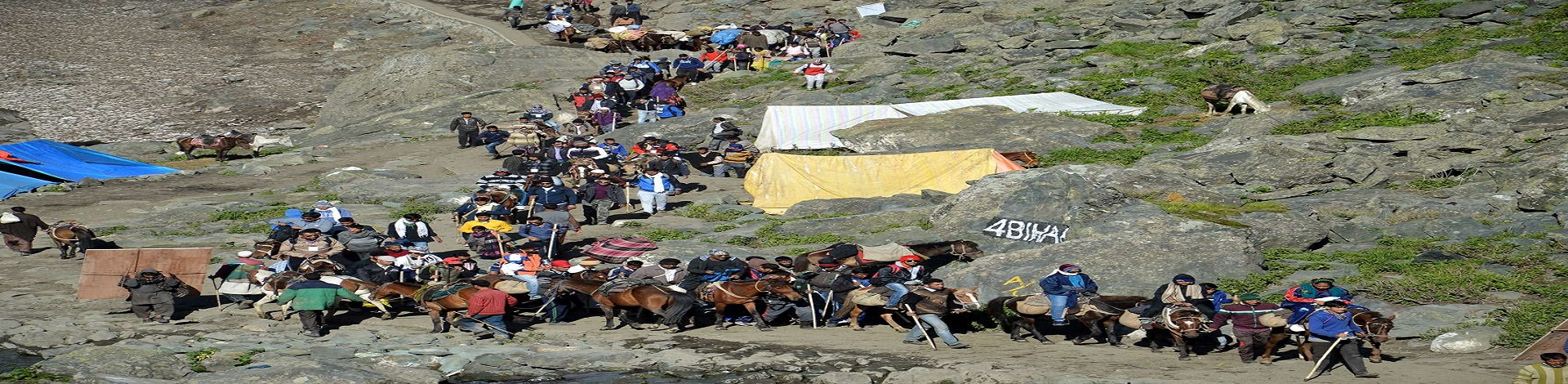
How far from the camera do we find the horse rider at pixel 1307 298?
647 inches

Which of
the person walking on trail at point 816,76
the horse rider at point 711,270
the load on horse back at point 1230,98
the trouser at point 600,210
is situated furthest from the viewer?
the person walking on trail at point 816,76

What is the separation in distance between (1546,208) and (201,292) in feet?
75.3

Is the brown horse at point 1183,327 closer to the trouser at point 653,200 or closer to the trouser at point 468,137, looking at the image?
the trouser at point 653,200

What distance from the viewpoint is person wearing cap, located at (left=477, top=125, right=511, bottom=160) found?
126ft

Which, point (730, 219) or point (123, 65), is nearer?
point (730, 219)

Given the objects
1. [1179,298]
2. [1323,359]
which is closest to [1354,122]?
[1179,298]

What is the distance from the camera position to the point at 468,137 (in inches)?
1590

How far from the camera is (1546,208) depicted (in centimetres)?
2475

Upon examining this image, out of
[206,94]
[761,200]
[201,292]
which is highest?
[201,292]

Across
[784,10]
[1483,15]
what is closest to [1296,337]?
[1483,15]

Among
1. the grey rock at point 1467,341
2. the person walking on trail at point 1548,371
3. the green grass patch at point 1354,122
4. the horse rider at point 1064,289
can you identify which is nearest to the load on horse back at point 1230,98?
the green grass patch at point 1354,122

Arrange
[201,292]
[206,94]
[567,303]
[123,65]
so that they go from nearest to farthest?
[567,303]
[201,292]
[206,94]
[123,65]

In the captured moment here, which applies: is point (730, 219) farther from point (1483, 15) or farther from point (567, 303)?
point (1483, 15)

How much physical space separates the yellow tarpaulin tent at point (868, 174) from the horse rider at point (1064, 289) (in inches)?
454
